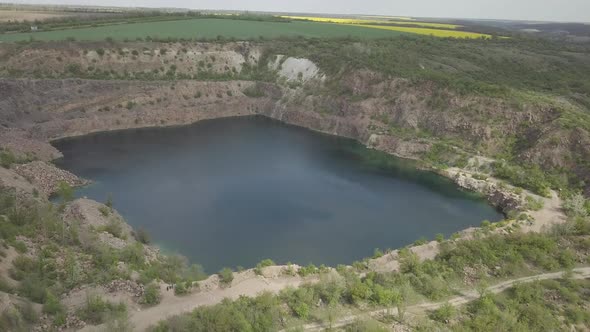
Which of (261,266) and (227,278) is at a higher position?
(227,278)

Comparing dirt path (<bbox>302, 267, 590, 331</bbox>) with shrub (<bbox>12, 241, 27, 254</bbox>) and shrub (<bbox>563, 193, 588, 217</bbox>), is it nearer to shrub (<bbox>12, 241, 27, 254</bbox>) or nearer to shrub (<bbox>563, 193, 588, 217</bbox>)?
shrub (<bbox>563, 193, 588, 217</bbox>)

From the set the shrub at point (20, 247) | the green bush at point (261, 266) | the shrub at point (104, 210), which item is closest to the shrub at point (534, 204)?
the green bush at point (261, 266)

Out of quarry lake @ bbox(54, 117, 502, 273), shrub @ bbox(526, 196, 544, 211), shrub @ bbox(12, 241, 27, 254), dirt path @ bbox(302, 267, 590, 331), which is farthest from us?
shrub @ bbox(526, 196, 544, 211)

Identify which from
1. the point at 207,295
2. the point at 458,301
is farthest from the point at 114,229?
the point at 458,301

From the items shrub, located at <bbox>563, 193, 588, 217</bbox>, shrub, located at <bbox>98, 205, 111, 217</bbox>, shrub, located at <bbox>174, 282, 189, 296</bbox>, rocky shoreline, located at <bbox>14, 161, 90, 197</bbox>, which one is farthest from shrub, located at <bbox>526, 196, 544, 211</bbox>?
rocky shoreline, located at <bbox>14, 161, 90, 197</bbox>

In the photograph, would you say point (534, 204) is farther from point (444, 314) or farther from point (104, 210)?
point (104, 210)

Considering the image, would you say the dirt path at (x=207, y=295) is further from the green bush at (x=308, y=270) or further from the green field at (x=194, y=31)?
the green field at (x=194, y=31)
